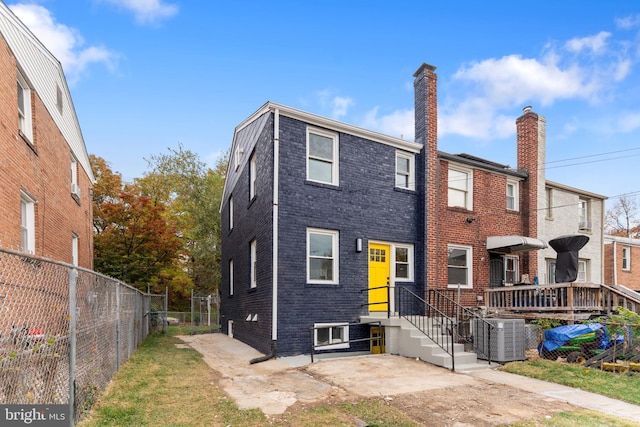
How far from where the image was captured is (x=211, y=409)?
5891mm

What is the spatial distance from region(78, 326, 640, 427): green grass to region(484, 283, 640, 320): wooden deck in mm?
3931

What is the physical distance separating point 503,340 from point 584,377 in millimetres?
1813

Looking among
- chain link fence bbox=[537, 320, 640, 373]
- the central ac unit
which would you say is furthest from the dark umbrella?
the central ac unit

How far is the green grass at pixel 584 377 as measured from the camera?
6945 millimetres

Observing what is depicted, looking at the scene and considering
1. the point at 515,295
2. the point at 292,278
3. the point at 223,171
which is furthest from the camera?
the point at 223,171

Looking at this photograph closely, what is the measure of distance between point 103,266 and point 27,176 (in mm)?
15037

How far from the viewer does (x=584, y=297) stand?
40.0 ft

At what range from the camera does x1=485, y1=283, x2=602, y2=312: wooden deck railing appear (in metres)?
11.9

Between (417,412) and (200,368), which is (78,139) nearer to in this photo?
(200,368)

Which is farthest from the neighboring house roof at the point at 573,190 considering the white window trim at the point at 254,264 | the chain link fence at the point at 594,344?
the white window trim at the point at 254,264

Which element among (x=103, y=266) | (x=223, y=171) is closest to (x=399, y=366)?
(x=103, y=266)

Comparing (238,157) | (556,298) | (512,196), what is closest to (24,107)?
(238,157)

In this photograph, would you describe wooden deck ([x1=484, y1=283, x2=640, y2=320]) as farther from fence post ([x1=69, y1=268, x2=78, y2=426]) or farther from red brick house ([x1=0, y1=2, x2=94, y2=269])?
red brick house ([x1=0, y1=2, x2=94, y2=269])

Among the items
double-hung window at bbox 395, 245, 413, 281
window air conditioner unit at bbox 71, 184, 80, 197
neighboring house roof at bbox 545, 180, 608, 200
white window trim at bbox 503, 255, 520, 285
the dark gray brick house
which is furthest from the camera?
neighboring house roof at bbox 545, 180, 608, 200
